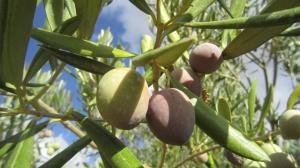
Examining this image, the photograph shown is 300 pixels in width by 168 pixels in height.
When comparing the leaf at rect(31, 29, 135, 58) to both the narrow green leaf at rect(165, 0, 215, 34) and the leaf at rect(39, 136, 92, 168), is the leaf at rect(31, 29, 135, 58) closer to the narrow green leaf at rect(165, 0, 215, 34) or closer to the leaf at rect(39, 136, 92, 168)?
the narrow green leaf at rect(165, 0, 215, 34)

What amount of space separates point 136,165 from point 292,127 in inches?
23.1

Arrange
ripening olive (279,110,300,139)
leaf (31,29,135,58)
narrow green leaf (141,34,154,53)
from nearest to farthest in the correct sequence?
leaf (31,29,135,58) < ripening olive (279,110,300,139) < narrow green leaf (141,34,154,53)

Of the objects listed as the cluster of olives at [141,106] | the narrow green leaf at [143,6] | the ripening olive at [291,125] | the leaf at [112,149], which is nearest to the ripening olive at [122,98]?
the cluster of olives at [141,106]

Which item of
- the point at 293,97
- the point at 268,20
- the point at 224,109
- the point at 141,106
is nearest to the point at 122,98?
the point at 141,106

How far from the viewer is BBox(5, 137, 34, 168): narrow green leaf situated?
3.55 ft

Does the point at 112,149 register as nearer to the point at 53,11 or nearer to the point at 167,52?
the point at 167,52

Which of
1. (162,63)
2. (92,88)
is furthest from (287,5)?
(92,88)

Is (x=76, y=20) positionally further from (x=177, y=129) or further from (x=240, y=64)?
(x=240, y=64)

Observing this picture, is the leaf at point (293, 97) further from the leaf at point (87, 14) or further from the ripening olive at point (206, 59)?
the leaf at point (87, 14)

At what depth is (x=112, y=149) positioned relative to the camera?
0.98 meters

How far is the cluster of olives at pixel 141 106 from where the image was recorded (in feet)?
2.70

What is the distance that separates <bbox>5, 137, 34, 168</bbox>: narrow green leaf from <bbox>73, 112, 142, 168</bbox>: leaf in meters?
0.17

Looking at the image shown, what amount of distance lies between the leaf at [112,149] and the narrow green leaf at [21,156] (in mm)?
171

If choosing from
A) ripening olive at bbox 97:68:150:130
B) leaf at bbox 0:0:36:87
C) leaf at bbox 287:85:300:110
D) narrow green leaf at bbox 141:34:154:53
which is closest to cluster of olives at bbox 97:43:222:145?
ripening olive at bbox 97:68:150:130
